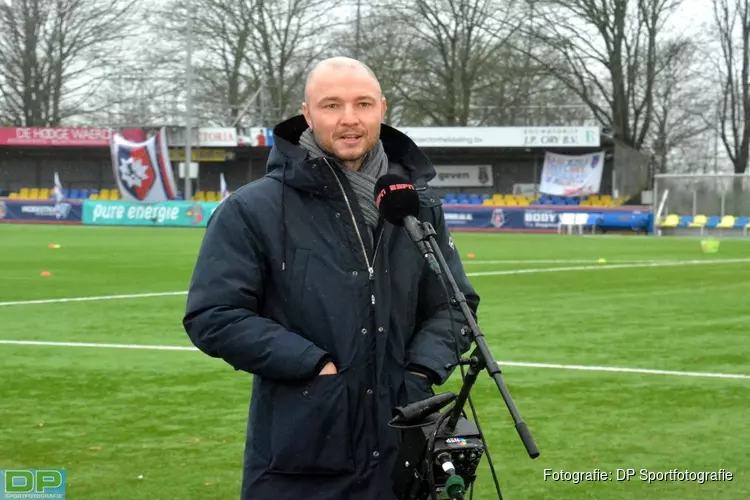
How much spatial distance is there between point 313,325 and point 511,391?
5563 millimetres

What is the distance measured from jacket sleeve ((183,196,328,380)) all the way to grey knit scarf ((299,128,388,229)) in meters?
0.29

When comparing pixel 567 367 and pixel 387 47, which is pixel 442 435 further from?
pixel 387 47

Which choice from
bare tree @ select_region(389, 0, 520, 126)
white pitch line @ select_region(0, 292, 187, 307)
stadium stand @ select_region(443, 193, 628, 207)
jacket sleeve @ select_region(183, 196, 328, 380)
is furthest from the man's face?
bare tree @ select_region(389, 0, 520, 126)

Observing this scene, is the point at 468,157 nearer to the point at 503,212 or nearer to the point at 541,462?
the point at 503,212

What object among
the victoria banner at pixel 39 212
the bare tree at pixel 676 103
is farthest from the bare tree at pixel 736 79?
the victoria banner at pixel 39 212

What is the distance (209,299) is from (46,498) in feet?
9.62

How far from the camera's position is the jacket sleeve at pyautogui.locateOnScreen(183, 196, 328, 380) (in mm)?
3338

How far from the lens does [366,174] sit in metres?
3.61

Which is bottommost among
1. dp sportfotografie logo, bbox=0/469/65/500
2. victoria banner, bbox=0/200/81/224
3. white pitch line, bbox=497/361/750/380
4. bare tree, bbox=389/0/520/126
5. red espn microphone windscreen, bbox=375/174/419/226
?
victoria banner, bbox=0/200/81/224

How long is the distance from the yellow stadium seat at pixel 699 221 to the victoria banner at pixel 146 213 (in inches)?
708

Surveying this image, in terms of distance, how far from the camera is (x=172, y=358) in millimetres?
10492

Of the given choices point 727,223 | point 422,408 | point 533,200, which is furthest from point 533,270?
point 533,200

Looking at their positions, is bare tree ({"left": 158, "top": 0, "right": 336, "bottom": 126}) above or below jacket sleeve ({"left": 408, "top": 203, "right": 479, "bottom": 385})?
above

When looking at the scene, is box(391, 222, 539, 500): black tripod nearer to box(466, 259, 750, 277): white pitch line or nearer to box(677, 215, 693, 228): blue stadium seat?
box(466, 259, 750, 277): white pitch line
